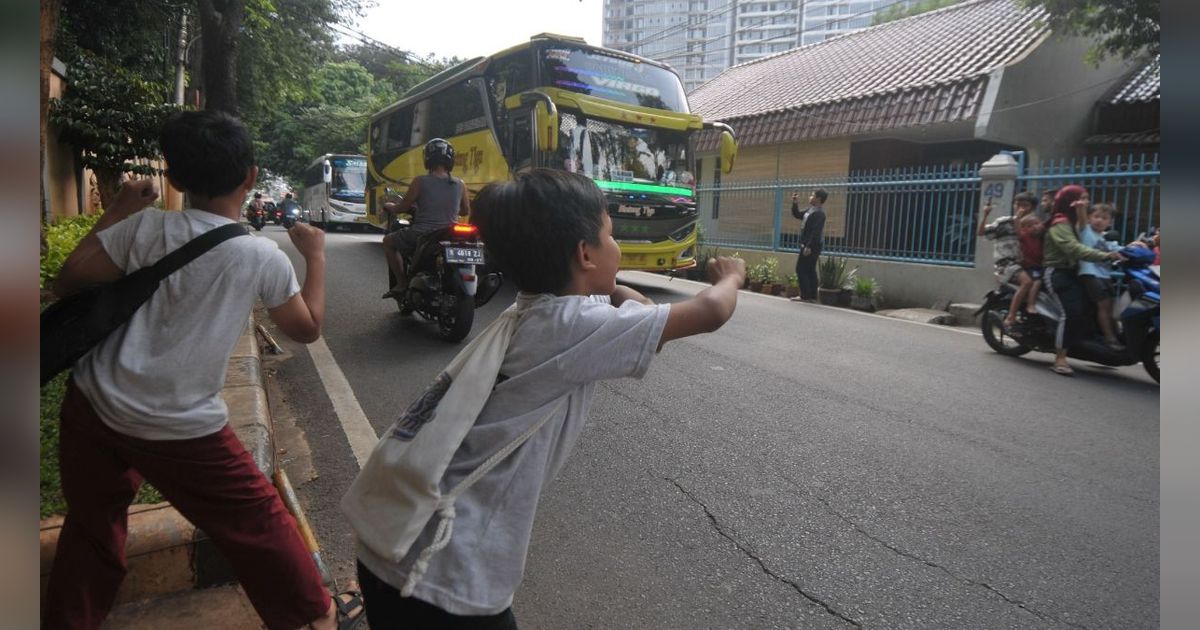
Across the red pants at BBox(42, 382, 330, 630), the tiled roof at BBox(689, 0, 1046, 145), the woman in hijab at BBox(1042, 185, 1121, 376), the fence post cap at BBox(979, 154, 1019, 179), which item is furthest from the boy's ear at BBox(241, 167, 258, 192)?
the tiled roof at BBox(689, 0, 1046, 145)

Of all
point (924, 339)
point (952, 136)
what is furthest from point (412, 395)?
point (952, 136)

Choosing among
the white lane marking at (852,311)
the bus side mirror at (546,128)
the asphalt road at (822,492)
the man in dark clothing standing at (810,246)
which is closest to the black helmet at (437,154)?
the asphalt road at (822,492)

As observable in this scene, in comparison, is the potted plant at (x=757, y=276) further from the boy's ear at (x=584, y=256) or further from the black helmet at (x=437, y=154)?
the boy's ear at (x=584, y=256)

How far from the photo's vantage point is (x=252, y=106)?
19.2 m

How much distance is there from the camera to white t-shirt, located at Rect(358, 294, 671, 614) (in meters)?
1.32

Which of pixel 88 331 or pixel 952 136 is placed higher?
pixel 952 136

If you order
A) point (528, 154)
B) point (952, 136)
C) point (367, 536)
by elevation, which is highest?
point (952, 136)

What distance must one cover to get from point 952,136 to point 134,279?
49.2 ft

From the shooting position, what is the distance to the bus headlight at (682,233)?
1054cm

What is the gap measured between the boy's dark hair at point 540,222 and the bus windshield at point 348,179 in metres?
25.8

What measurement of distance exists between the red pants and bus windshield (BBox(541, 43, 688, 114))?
904 centimetres

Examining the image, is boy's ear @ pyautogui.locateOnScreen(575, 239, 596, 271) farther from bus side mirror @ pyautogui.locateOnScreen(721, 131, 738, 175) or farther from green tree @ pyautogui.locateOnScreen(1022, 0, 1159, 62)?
green tree @ pyautogui.locateOnScreen(1022, 0, 1159, 62)

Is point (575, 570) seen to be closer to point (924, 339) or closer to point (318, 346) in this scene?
point (318, 346)

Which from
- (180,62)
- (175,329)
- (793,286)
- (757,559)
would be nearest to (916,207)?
(793,286)
